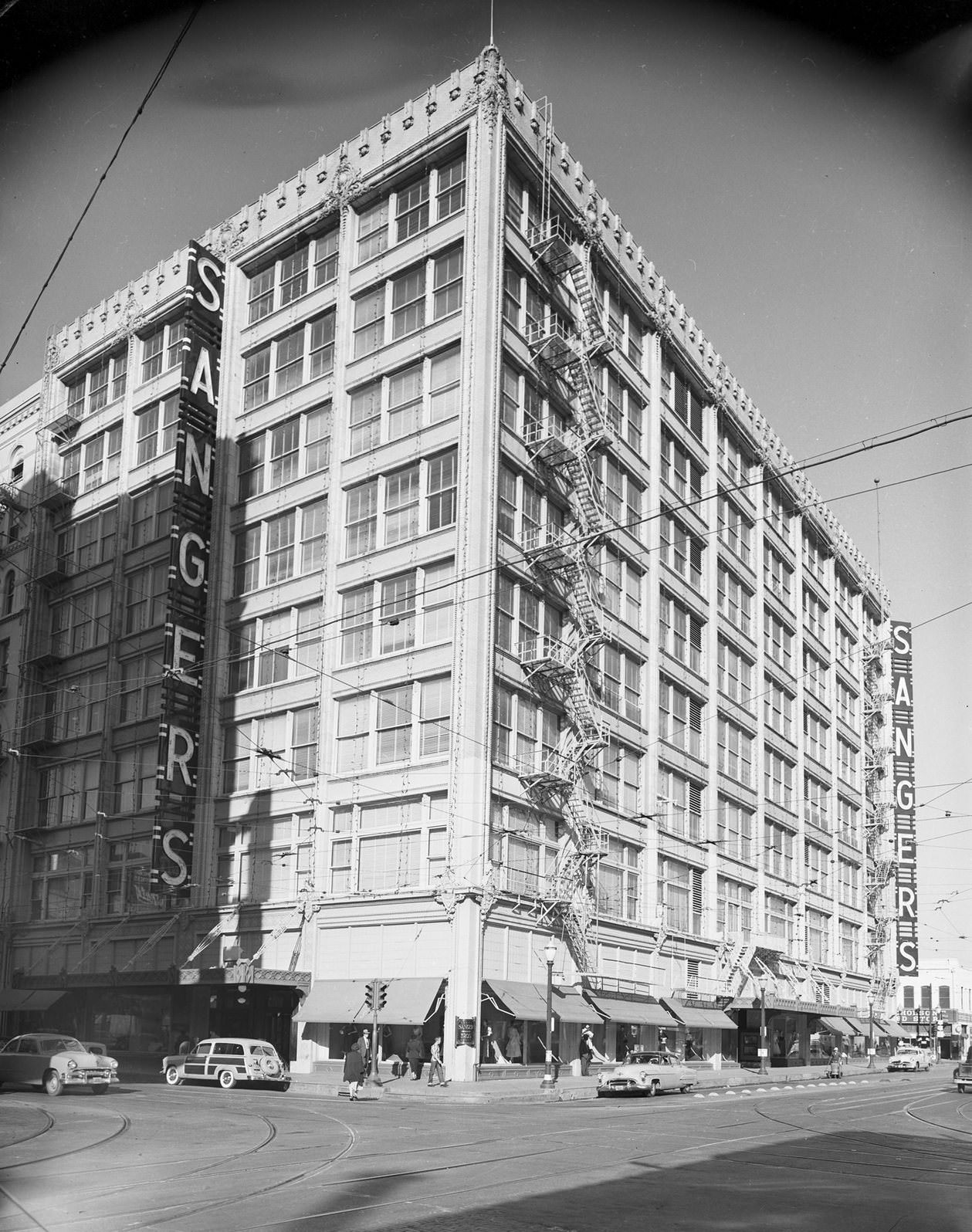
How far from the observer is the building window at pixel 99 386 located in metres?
69.5

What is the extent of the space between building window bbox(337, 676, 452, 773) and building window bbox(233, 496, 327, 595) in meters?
7.53

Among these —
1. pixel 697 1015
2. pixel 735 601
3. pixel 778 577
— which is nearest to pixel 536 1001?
pixel 697 1015

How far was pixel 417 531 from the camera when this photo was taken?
5125cm

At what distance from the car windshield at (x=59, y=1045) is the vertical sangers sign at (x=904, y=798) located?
270 feet

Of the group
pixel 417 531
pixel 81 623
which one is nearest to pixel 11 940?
pixel 81 623

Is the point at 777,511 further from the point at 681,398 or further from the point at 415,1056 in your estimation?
the point at 415,1056

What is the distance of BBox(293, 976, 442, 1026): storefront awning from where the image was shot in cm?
4481

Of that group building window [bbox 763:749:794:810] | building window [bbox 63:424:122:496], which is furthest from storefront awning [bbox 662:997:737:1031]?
building window [bbox 63:424:122:496]

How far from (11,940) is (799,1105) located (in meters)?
44.1

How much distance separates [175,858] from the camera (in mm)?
55125

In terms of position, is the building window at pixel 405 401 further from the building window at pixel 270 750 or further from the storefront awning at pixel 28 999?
the storefront awning at pixel 28 999

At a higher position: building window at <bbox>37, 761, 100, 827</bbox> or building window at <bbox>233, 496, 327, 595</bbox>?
building window at <bbox>233, 496, 327, 595</bbox>

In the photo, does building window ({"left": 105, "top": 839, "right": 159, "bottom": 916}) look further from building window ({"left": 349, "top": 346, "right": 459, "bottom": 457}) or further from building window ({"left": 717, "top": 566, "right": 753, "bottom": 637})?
building window ({"left": 717, "top": 566, "right": 753, "bottom": 637})

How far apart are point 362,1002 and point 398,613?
49.6 ft
